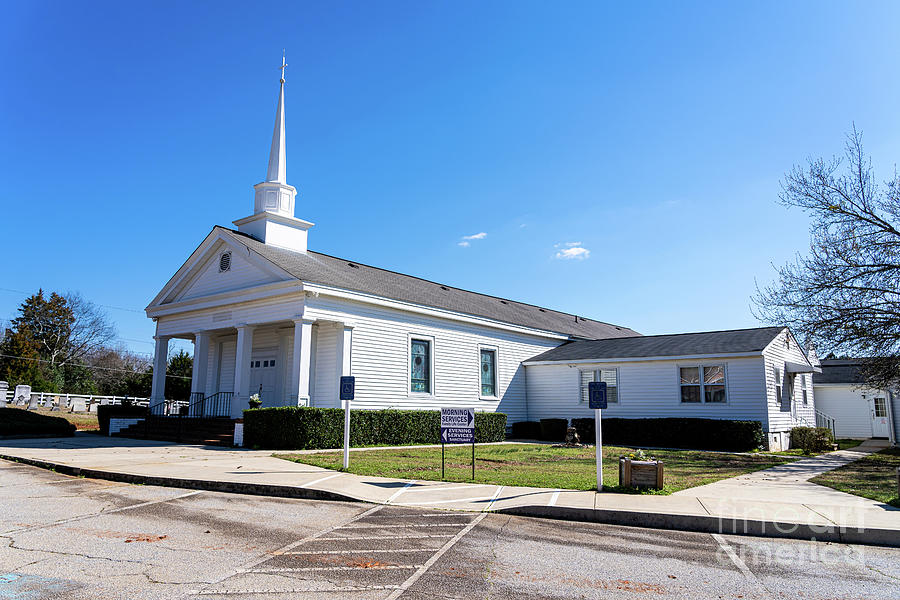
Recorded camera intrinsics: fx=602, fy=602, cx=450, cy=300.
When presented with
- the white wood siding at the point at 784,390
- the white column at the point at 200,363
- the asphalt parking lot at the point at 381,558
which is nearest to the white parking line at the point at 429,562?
the asphalt parking lot at the point at 381,558

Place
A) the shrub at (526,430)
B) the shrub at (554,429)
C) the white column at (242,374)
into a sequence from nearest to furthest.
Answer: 1. the white column at (242,374)
2. the shrub at (554,429)
3. the shrub at (526,430)

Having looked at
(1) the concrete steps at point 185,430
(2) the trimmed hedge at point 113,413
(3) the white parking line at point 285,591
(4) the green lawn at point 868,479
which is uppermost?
(2) the trimmed hedge at point 113,413

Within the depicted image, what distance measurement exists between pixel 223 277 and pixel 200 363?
3.49 m

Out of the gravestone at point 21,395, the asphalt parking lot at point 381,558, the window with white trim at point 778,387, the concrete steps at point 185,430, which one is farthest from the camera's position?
the gravestone at point 21,395

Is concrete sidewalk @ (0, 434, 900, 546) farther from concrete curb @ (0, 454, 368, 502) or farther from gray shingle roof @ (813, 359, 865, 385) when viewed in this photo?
gray shingle roof @ (813, 359, 865, 385)

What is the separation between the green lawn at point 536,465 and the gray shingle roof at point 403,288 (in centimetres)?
638

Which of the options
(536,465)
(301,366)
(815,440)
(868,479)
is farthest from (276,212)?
(815,440)

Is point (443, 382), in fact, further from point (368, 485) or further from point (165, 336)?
point (368, 485)

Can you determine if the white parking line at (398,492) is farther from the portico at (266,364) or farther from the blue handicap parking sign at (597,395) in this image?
the portico at (266,364)

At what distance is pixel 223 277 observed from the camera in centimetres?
2253

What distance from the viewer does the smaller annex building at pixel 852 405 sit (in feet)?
96.4

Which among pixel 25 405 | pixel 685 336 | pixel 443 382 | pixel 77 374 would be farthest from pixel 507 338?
pixel 77 374

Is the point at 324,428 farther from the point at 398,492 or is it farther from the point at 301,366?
the point at 398,492

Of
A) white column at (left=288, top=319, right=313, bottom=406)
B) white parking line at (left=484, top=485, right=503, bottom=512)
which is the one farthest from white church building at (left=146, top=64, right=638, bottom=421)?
white parking line at (left=484, top=485, right=503, bottom=512)
